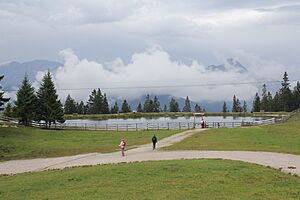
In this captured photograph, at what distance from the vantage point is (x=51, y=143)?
2042 inches

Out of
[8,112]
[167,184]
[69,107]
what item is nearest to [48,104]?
[8,112]

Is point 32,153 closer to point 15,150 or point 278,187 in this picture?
point 15,150

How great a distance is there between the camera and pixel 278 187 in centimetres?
1998

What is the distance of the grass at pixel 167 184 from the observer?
18422 millimetres

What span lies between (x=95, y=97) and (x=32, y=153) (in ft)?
357

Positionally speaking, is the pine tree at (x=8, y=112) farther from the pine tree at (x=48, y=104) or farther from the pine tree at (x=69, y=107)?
the pine tree at (x=69, y=107)

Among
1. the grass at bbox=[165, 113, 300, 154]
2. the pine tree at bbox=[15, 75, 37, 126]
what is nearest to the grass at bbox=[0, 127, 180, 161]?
the grass at bbox=[165, 113, 300, 154]

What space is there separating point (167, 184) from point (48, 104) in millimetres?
59301

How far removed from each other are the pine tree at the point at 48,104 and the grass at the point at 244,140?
29.9 meters

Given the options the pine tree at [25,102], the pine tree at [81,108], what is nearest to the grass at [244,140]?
the pine tree at [25,102]

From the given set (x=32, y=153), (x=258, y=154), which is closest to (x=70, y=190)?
(x=258, y=154)

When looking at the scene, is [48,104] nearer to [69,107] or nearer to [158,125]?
[158,125]

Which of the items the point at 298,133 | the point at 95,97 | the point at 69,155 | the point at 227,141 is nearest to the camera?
the point at 69,155

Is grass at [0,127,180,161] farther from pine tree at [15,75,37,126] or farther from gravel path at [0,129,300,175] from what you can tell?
pine tree at [15,75,37,126]
